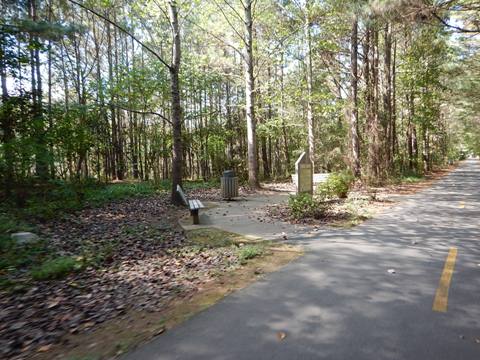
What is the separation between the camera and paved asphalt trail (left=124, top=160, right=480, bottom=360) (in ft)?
9.24

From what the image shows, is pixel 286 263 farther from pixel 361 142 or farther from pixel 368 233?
pixel 361 142

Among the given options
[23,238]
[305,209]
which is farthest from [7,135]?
[305,209]

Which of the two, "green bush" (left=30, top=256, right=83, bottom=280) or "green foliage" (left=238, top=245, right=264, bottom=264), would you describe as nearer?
"green bush" (left=30, top=256, right=83, bottom=280)

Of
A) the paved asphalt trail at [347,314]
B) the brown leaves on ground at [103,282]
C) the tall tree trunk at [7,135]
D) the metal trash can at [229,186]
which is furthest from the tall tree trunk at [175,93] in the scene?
the paved asphalt trail at [347,314]

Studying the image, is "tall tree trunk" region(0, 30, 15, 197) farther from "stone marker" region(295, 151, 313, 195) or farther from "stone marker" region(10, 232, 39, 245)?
"stone marker" region(295, 151, 313, 195)

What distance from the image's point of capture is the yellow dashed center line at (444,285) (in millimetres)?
3562

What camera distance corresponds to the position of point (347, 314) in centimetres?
343

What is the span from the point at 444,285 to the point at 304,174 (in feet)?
24.3

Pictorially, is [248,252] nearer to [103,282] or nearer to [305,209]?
[103,282]

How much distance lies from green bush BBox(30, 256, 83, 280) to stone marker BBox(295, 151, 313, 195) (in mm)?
7438

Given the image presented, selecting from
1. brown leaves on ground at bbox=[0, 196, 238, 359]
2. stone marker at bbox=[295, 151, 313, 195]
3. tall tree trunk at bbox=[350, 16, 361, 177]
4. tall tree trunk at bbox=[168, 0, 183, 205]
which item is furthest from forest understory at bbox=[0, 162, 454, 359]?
tall tree trunk at bbox=[350, 16, 361, 177]

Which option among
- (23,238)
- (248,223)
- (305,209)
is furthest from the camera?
(305,209)

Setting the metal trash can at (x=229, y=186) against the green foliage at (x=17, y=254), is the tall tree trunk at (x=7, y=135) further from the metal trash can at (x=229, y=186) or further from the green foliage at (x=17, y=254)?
the metal trash can at (x=229, y=186)

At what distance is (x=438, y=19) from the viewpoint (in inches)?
404
